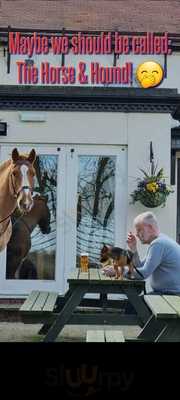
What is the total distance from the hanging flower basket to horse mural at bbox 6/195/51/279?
0.83 meters

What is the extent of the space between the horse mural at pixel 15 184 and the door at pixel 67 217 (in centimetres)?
48

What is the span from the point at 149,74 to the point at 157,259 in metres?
2.28

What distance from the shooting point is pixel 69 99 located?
4.65 meters

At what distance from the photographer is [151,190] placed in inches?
190

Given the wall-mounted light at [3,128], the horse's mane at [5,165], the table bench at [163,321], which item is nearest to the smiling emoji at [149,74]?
the wall-mounted light at [3,128]

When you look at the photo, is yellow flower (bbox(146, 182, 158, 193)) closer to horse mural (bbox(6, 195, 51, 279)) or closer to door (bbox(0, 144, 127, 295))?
door (bbox(0, 144, 127, 295))

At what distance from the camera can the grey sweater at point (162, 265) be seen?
347cm

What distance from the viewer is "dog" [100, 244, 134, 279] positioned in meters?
3.34

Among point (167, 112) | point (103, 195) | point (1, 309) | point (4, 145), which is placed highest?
point (167, 112)

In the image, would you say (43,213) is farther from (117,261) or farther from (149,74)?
(149,74)
